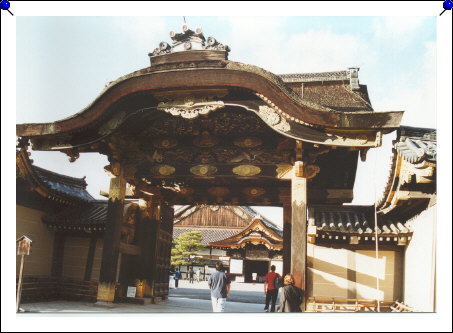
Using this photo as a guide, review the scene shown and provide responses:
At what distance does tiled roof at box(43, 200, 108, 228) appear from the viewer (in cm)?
1098

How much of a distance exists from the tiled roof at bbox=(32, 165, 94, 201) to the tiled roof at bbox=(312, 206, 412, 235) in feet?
22.6

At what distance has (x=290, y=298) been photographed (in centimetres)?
700

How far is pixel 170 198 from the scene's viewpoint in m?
11.4

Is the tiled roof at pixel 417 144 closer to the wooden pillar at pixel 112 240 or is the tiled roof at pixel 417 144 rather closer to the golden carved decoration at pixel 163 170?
the golden carved decoration at pixel 163 170

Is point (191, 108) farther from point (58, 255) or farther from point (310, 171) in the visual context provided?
point (58, 255)

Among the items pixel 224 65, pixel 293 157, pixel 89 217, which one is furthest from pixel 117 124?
pixel 89 217

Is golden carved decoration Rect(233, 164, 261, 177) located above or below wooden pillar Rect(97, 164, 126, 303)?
above

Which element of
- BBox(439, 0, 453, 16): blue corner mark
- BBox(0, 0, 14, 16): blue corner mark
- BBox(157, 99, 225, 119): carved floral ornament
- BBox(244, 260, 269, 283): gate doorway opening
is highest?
BBox(439, 0, 453, 16): blue corner mark

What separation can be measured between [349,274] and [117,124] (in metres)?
5.98

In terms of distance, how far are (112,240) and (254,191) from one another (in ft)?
12.3

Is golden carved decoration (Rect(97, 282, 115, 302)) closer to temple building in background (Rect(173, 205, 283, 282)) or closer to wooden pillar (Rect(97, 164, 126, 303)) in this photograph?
wooden pillar (Rect(97, 164, 126, 303))

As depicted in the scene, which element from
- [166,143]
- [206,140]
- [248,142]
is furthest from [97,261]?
[248,142]

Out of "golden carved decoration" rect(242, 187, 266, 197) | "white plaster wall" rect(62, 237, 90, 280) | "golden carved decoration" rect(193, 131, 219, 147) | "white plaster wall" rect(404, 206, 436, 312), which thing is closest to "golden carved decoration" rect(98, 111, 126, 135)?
"golden carved decoration" rect(193, 131, 219, 147)

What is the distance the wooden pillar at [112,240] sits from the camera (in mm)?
8602
